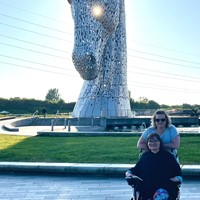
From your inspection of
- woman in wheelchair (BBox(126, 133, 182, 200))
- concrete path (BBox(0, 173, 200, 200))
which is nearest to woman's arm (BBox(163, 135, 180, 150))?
woman in wheelchair (BBox(126, 133, 182, 200))

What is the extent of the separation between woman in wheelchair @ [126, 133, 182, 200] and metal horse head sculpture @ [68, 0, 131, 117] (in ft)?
44.8

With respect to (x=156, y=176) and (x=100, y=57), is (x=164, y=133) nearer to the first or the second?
(x=156, y=176)

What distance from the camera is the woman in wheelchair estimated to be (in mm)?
3213

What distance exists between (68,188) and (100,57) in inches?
571

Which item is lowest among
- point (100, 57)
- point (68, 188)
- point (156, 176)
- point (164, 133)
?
point (68, 188)

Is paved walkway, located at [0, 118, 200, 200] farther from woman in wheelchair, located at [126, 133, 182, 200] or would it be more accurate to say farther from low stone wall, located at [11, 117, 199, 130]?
low stone wall, located at [11, 117, 199, 130]

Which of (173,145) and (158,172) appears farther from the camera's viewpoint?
(173,145)

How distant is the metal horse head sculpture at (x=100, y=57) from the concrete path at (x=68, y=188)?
11.6 m

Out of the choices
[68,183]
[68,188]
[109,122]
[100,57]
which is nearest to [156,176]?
[68,188]

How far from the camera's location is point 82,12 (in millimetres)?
17688

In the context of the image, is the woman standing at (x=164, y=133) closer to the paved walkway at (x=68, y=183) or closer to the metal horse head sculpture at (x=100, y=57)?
the paved walkway at (x=68, y=183)

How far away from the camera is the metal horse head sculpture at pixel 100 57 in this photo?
17.1 m

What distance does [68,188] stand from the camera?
16.3 feet

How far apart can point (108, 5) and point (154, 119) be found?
51.9 feet
